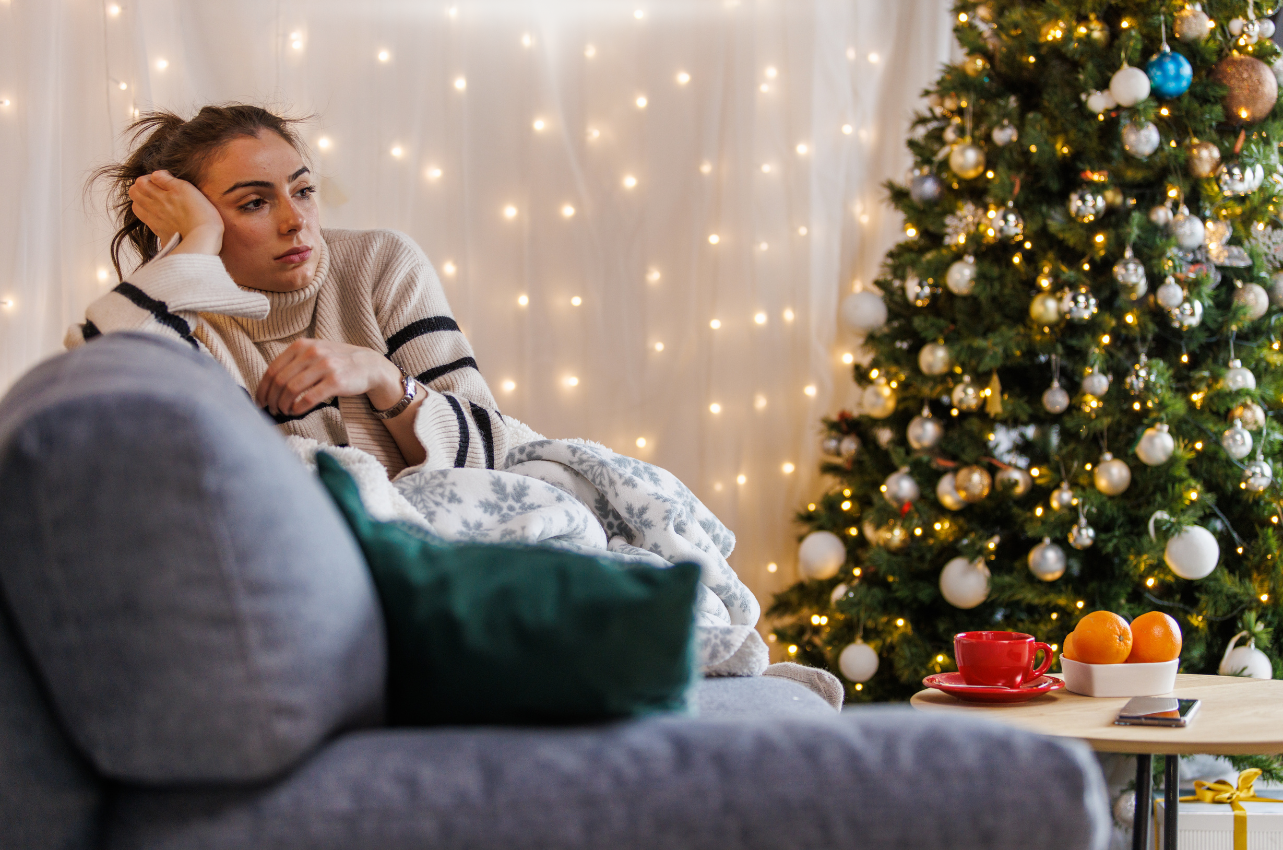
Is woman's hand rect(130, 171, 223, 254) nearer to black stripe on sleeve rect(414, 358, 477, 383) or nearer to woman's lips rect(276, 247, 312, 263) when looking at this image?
woman's lips rect(276, 247, 312, 263)

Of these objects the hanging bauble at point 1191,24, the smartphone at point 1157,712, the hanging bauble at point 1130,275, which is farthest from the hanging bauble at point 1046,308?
the smartphone at point 1157,712

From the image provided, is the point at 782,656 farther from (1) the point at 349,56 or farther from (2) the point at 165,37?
(2) the point at 165,37

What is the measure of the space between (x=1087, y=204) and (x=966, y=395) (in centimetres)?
44

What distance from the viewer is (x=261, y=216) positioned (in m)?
1.50

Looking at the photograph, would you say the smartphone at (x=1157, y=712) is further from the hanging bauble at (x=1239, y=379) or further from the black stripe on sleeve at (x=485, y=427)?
the hanging bauble at (x=1239, y=379)

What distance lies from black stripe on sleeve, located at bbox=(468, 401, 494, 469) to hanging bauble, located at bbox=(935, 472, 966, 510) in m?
1.08

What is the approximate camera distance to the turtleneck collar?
1.52 meters

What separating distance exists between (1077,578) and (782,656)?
2.55 feet

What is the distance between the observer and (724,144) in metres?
2.70

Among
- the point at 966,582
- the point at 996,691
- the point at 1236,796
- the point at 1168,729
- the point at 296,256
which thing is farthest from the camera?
the point at 966,582

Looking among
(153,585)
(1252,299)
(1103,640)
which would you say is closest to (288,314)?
(153,585)

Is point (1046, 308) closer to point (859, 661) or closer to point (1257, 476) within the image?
point (1257, 476)

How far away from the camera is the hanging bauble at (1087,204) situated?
1942mm

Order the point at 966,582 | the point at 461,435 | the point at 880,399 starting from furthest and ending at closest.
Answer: the point at 880,399, the point at 966,582, the point at 461,435
